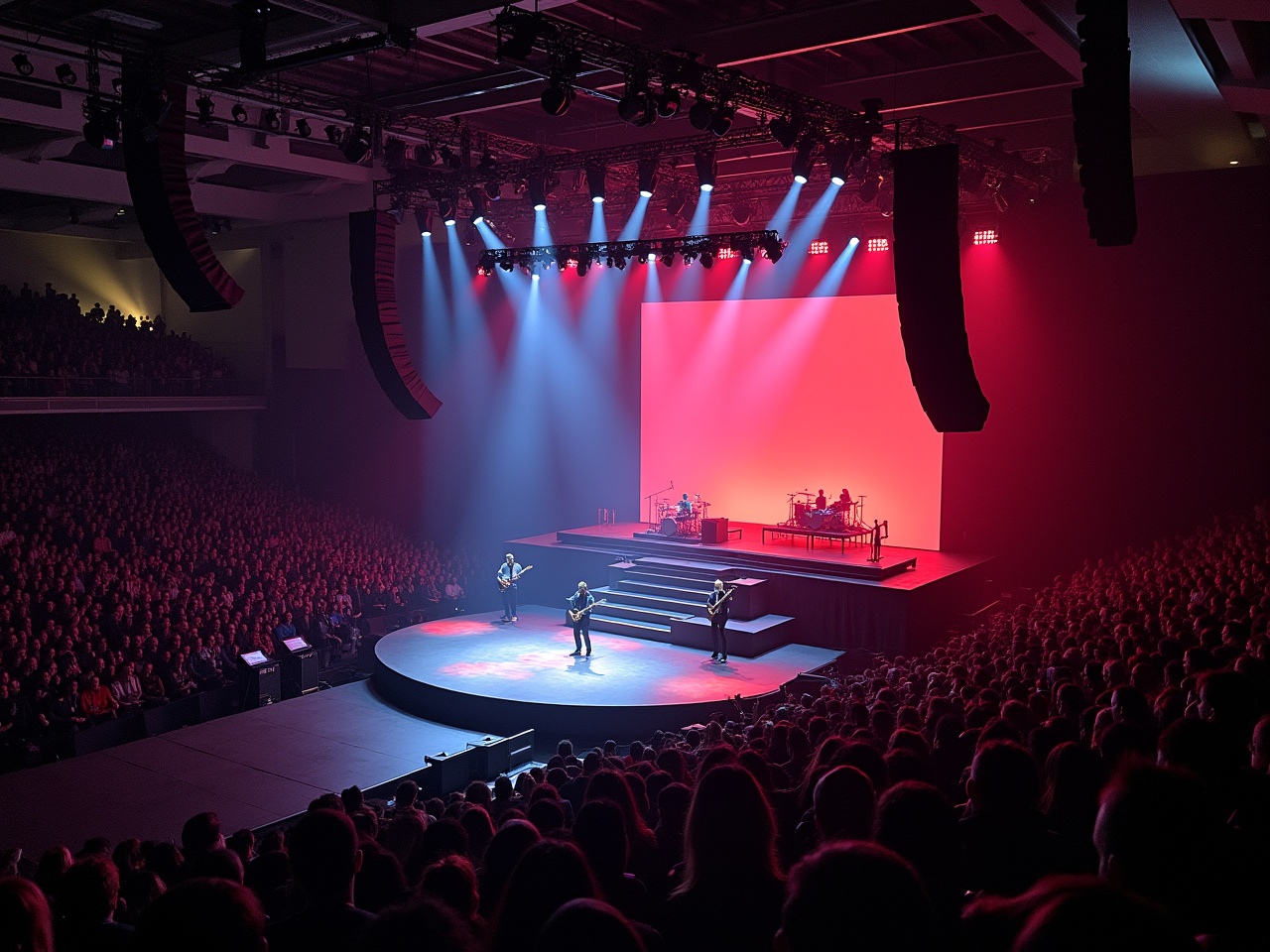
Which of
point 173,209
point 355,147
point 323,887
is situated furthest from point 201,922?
point 355,147

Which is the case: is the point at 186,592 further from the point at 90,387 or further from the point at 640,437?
the point at 640,437

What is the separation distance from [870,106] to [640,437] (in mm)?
9721

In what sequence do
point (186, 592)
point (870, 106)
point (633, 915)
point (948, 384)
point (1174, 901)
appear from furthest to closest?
point (186, 592), point (870, 106), point (948, 384), point (633, 915), point (1174, 901)

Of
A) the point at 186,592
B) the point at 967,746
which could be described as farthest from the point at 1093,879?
the point at 186,592

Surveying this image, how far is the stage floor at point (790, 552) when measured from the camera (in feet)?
48.4

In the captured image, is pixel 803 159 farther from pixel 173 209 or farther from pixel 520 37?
pixel 173 209

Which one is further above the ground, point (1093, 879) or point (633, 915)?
point (1093, 879)

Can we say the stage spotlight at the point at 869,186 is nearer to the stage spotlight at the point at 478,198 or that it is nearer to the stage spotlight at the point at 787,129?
the stage spotlight at the point at 787,129

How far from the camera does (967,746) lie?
4707mm

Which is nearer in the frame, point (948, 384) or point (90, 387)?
point (948, 384)

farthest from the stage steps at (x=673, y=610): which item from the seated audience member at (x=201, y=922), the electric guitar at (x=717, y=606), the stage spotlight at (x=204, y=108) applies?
the seated audience member at (x=201, y=922)

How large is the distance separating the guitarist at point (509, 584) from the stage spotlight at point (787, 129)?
8.09 m

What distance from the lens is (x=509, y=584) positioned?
16.0m

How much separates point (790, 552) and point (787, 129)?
24.5ft
